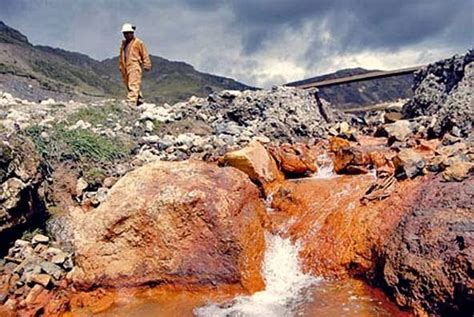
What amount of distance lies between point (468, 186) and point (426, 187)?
650mm

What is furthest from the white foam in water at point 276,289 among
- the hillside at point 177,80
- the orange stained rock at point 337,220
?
the hillside at point 177,80

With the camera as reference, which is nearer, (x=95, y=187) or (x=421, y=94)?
(x=95, y=187)

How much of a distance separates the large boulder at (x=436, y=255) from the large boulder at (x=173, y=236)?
1.98m

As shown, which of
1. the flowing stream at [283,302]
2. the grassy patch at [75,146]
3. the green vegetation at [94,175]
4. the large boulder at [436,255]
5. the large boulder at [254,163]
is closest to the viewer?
the large boulder at [436,255]

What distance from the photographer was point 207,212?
7645 mm

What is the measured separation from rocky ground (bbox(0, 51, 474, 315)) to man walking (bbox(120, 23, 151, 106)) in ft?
8.93

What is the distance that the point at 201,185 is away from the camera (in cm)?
796

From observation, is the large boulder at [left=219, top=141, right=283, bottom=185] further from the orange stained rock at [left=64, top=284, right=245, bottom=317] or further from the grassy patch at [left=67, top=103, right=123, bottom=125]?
the grassy patch at [left=67, top=103, right=123, bottom=125]

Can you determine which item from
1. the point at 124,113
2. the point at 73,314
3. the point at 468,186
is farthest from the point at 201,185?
the point at 124,113

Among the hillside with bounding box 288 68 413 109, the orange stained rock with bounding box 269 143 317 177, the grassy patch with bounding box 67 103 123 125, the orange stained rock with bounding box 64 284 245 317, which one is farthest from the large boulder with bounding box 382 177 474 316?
the hillside with bounding box 288 68 413 109

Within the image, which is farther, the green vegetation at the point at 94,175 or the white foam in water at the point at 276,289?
the green vegetation at the point at 94,175

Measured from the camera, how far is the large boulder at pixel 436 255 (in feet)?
19.3

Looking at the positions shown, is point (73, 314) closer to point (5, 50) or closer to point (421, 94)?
point (421, 94)

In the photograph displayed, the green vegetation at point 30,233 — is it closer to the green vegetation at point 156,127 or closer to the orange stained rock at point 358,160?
the green vegetation at point 156,127
